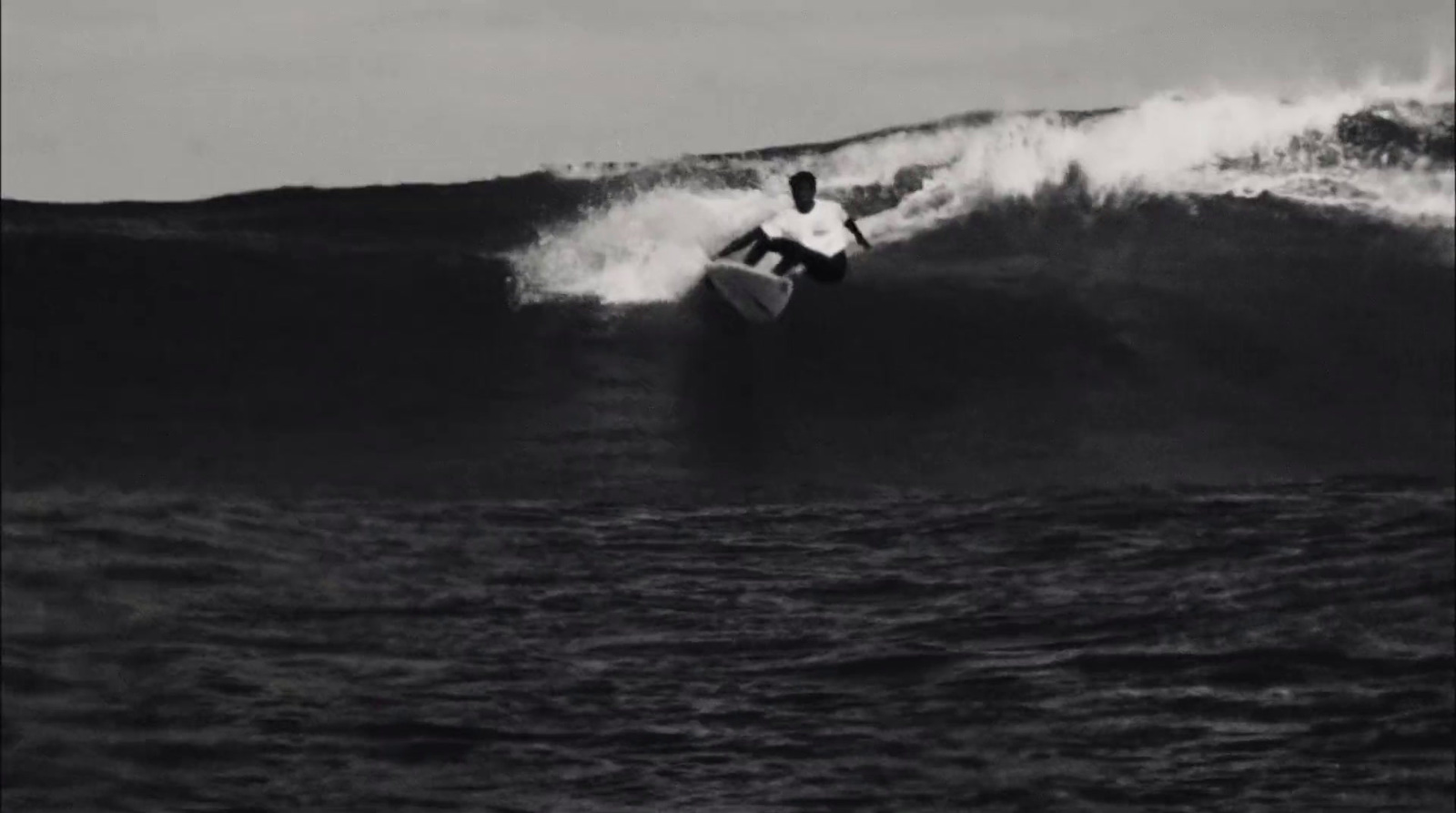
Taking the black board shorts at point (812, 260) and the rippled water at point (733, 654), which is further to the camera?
the black board shorts at point (812, 260)

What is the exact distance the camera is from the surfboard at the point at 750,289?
6035 millimetres

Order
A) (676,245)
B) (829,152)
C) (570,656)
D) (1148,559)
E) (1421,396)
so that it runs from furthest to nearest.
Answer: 1. (829,152)
2. (676,245)
3. (1421,396)
4. (1148,559)
5. (570,656)

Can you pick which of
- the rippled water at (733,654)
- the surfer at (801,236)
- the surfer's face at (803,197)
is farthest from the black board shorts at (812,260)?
the rippled water at (733,654)

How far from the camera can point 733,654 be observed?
14.4ft

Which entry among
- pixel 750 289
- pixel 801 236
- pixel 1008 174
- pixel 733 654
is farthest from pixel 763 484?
pixel 1008 174

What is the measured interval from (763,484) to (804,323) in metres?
1.18

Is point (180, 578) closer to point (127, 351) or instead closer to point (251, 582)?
point (251, 582)

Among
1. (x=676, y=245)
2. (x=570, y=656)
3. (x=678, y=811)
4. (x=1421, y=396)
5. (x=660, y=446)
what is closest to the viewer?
(x=678, y=811)

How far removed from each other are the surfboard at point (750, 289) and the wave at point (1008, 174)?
11 centimetres

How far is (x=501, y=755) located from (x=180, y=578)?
38.6 inches

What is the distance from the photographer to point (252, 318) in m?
6.08

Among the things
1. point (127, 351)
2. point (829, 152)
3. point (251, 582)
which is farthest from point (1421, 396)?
point (127, 351)

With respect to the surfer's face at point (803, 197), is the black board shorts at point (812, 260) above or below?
below

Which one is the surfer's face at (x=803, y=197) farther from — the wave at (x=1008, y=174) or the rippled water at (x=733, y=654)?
the rippled water at (x=733, y=654)
